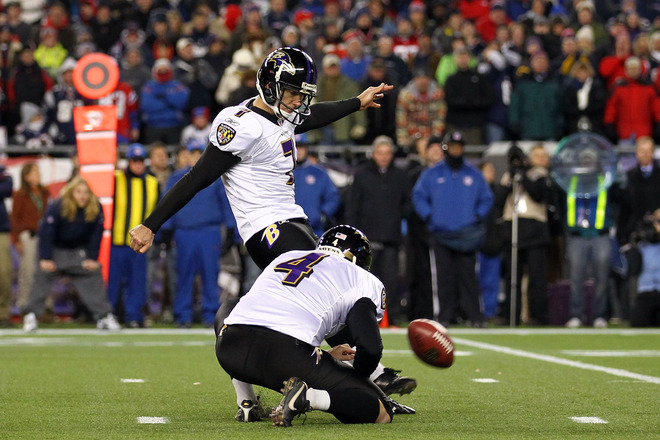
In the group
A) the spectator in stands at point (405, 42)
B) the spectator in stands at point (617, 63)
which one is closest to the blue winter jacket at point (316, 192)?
the spectator in stands at point (405, 42)

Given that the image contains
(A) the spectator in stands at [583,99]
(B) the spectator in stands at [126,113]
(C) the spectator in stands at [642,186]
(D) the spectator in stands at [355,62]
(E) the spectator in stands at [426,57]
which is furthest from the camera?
(E) the spectator in stands at [426,57]

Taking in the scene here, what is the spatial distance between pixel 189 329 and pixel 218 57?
5252 mm

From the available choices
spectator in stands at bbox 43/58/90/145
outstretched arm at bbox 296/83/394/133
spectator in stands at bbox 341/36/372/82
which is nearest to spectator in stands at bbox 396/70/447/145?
spectator in stands at bbox 341/36/372/82

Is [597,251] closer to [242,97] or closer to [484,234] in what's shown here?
[484,234]

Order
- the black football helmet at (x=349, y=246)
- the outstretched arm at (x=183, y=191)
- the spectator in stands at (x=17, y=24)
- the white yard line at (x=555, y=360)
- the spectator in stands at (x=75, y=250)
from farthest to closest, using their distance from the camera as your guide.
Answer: the spectator in stands at (x=17, y=24)
the spectator in stands at (x=75, y=250)
the white yard line at (x=555, y=360)
the outstretched arm at (x=183, y=191)
the black football helmet at (x=349, y=246)

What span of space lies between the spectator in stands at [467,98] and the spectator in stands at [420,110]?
31 cm

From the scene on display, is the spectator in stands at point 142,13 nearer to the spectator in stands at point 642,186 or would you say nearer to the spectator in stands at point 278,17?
the spectator in stands at point 278,17

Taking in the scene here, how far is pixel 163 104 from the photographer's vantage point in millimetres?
17203

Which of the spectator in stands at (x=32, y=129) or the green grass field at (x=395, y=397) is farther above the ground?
the spectator in stands at (x=32, y=129)

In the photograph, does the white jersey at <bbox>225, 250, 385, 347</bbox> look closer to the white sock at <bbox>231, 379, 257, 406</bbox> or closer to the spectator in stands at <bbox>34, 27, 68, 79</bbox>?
the white sock at <bbox>231, 379, 257, 406</bbox>

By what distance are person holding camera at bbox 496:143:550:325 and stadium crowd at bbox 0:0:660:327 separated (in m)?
0.02

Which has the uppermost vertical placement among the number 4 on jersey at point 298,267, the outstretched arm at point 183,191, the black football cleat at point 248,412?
the outstretched arm at point 183,191

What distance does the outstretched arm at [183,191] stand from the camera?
255 inches

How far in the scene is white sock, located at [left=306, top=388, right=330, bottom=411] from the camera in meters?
6.05
